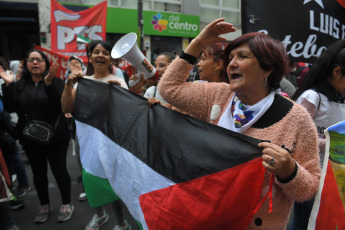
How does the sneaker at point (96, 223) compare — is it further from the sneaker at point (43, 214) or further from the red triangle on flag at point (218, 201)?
the red triangle on flag at point (218, 201)

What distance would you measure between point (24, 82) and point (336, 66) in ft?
9.84

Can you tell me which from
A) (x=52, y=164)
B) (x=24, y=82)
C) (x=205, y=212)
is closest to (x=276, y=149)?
(x=205, y=212)

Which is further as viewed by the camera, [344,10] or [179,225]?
[344,10]

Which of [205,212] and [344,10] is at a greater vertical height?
[344,10]

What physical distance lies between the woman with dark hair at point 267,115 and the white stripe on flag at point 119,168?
50 cm

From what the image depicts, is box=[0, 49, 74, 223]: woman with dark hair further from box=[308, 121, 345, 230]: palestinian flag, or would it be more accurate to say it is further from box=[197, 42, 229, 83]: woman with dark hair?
box=[308, 121, 345, 230]: palestinian flag

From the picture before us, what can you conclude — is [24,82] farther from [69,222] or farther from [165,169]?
[165,169]

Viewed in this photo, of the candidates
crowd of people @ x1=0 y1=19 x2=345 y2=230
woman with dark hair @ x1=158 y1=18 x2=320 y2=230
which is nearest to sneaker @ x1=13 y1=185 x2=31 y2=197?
crowd of people @ x1=0 y1=19 x2=345 y2=230

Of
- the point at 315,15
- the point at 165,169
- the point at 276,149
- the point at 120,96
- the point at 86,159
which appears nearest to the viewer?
the point at 276,149

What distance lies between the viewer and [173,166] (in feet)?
4.89

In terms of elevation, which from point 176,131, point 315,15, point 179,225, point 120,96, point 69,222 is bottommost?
point 69,222

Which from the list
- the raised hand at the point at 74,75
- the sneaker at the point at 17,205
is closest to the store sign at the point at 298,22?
the raised hand at the point at 74,75

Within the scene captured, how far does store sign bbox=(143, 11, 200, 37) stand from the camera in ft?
42.5

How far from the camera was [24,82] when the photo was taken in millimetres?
2971
